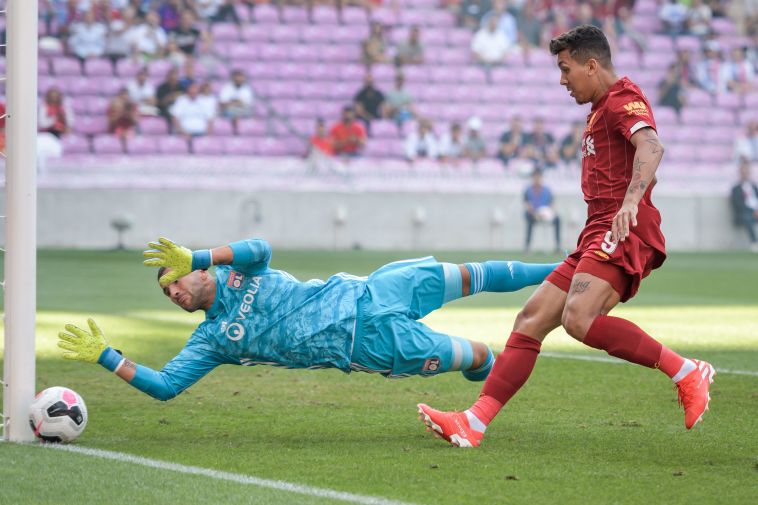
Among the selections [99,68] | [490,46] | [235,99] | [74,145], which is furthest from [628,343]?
[490,46]

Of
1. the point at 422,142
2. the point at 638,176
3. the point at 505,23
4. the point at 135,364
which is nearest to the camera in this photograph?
the point at 638,176

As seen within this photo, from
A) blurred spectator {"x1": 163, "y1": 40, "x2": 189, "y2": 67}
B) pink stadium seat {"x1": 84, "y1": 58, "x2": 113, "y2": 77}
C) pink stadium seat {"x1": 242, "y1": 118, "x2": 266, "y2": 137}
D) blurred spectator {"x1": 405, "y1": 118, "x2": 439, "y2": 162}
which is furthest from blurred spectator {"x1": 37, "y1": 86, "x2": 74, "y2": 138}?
blurred spectator {"x1": 405, "y1": 118, "x2": 439, "y2": 162}

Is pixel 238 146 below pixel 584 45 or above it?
below

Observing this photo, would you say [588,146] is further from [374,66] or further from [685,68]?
[685,68]

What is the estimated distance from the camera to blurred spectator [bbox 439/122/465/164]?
2366 centimetres

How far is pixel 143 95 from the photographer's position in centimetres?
2311

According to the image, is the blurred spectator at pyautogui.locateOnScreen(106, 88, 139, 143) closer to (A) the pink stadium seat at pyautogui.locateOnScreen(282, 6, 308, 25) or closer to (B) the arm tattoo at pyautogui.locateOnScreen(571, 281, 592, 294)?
(A) the pink stadium seat at pyautogui.locateOnScreen(282, 6, 308, 25)

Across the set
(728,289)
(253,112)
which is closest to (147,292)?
(728,289)

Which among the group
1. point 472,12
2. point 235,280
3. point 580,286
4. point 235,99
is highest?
point 472,12

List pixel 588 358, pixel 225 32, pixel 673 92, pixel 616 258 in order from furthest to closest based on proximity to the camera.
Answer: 1. pixel 673 92
2. pixel 225 32
3. pixel 588 358
4. pixel 616 258

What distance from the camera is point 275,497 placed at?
166 inches

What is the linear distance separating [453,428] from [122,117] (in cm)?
1855

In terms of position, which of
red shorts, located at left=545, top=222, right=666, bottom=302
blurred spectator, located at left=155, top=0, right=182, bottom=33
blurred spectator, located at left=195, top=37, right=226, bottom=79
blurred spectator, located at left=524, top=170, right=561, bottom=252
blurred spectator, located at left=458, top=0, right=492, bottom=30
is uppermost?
blurred spectator, located at left=458, top=0, right=492, bottom=30

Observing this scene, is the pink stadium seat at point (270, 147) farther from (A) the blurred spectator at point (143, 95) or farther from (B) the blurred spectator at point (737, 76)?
(B) the blurred spectator at point (737, 76)
